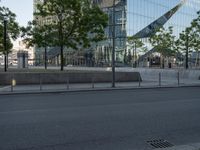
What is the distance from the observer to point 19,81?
2581cm

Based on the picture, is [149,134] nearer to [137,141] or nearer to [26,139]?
[137,141]

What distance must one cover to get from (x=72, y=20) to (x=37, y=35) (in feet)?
11.8

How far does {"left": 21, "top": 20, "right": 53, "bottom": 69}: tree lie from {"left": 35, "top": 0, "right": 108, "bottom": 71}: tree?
23.0 inches

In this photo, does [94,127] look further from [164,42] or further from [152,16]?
[152,16]

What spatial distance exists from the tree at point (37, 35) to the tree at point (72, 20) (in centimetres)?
58

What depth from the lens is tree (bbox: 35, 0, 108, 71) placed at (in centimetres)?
3198

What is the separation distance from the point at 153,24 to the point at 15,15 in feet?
176

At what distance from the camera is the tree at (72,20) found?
1259 inches

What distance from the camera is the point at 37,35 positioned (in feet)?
104

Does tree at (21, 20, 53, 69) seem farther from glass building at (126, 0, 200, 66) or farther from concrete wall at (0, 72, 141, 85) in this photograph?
glass building at (126, 0, 200, 66)

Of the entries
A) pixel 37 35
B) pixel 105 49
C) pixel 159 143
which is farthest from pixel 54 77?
pixel 105 49

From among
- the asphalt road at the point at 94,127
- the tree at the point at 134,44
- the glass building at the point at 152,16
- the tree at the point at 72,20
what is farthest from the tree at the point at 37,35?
the glass building at the point at 152,16

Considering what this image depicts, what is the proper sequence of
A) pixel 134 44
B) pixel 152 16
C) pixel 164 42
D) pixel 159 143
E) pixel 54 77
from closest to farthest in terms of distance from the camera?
pixel 159 143
pixel 54 77
pixel 164 42
pixel 134 44
pixel 152 16

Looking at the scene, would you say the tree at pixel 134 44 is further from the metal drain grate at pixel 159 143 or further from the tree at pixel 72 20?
the metal drain grate at pixel 159 143
